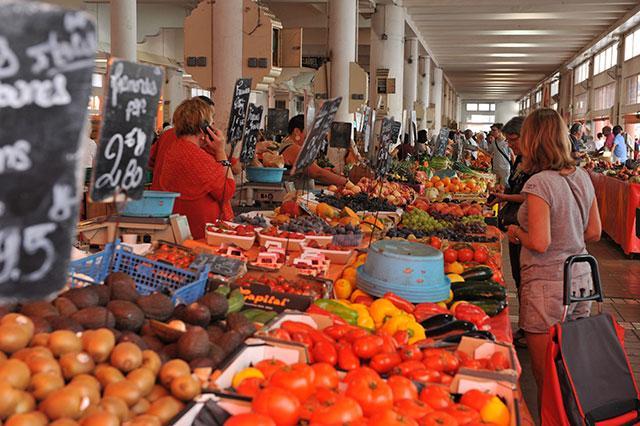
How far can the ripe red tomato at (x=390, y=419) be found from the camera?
1.94 metres

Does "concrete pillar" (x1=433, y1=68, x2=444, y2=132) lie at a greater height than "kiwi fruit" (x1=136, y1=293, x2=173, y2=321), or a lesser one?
greater

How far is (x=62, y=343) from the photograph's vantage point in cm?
213

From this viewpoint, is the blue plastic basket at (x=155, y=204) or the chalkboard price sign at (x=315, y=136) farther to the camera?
the blue plastic basket at (x=155, y=204)

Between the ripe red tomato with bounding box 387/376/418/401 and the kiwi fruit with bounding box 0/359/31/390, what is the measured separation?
107 centimetres

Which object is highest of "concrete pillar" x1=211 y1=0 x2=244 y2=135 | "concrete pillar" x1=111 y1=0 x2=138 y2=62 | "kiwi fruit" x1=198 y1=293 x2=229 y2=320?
"concrete pillar" x1=111 y1=0 x2=138 y2=62

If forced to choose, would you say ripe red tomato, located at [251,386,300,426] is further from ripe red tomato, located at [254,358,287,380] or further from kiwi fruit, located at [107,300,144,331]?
kiwi fruit, located at [107,300,144,331]

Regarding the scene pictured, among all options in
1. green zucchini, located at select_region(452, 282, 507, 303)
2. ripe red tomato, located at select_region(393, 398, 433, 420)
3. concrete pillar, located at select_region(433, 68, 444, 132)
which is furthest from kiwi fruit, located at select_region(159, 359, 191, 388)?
concrete pillar, located at select_region(433, 68, 444, 132)

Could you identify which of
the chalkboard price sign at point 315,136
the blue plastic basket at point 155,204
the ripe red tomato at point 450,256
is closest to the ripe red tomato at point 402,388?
the chalkboard price sign at point 315,136

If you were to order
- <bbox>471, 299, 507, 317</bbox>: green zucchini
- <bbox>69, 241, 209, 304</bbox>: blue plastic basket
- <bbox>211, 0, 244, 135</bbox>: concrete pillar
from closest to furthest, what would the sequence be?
<bbox>69, 241, 209, 304</bbox>: blue plastic basket → <bbox>471, 299, 507, 317</bbox>: green zucchini → <bbox>211, 0, 244, 135</bbox>: concrete pillar

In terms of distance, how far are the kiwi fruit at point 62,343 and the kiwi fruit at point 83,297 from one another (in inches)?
13.0

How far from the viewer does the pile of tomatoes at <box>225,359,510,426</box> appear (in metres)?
1.95

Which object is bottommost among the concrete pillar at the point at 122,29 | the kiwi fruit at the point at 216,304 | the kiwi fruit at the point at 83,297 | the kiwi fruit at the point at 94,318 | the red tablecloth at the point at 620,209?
the red tablecloth at the point at 620,209

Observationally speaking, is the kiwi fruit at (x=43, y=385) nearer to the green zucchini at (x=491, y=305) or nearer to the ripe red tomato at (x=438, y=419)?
the ripe red tomato at (x=438, y=419)

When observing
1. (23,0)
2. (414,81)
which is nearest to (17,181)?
(23,0)
